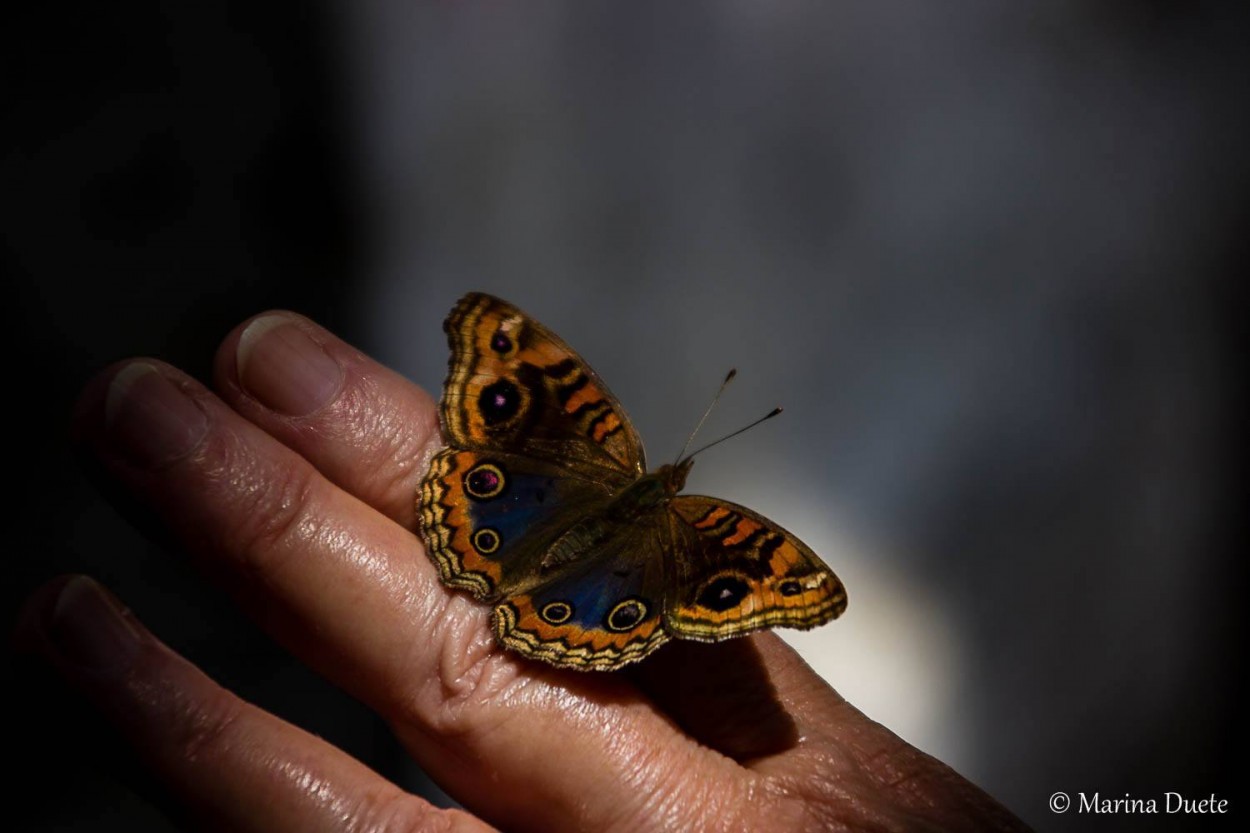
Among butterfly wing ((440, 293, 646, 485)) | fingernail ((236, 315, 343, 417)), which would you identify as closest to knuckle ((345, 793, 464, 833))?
butterfly wing ((440, 293, 646, 485))

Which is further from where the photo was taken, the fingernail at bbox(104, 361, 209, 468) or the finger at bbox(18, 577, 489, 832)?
the fingernail at bbox(104, 361, 209, 468)

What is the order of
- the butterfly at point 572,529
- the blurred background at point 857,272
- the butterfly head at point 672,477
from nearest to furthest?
the butterfly at point 572,529 < the butterfly head at point 672,477 < the blurred background at point 857,272

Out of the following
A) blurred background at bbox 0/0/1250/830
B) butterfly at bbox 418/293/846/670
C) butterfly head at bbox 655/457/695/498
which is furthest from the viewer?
blurred background at bbox 0/0/1250/830

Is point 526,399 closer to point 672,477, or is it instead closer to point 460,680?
point 672,477

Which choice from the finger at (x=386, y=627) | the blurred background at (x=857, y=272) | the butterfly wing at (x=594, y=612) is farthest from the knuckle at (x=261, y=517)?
the blurred background at (x=857, y=272)

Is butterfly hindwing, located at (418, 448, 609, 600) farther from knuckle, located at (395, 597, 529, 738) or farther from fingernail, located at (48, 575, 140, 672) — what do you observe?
fingernail, located at (48, 575, 140, 672)

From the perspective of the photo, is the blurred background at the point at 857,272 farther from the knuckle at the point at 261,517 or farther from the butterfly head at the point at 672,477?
the butterfly head at the point at 672,477
